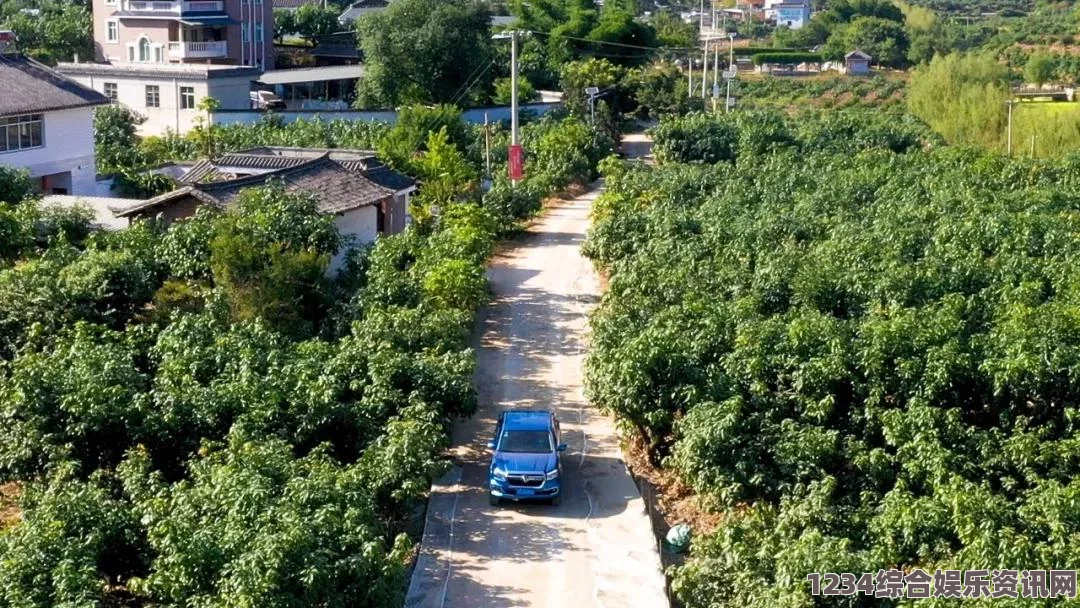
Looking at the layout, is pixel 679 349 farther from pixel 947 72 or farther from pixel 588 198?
pixel 947 72

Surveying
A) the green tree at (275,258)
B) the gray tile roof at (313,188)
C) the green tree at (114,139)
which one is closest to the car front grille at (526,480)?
the green tree at (275,258)

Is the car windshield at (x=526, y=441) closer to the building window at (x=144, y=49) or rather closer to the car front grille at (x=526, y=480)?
the car front grille at (x=526, y=480)

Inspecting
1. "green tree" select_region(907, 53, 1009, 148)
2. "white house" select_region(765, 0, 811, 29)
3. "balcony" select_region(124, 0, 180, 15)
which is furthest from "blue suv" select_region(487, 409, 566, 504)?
"white house" select_region(765, 0, 811, 29)

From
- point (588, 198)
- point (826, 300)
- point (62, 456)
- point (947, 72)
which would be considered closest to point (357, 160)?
point (588, 198)

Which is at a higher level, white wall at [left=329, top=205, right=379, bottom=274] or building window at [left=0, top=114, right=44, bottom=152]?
building window at [left=0, top=114, right=44, bottom=152]

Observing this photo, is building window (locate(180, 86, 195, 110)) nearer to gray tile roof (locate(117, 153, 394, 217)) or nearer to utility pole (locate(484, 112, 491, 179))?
utility pole (locate(484, 112, 491, 179))

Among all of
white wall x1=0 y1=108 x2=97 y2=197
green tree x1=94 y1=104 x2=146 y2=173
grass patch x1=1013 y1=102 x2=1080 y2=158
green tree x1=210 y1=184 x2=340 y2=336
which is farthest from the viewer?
grass patch x1=1013 y1=102 x2=1080 y2=158
